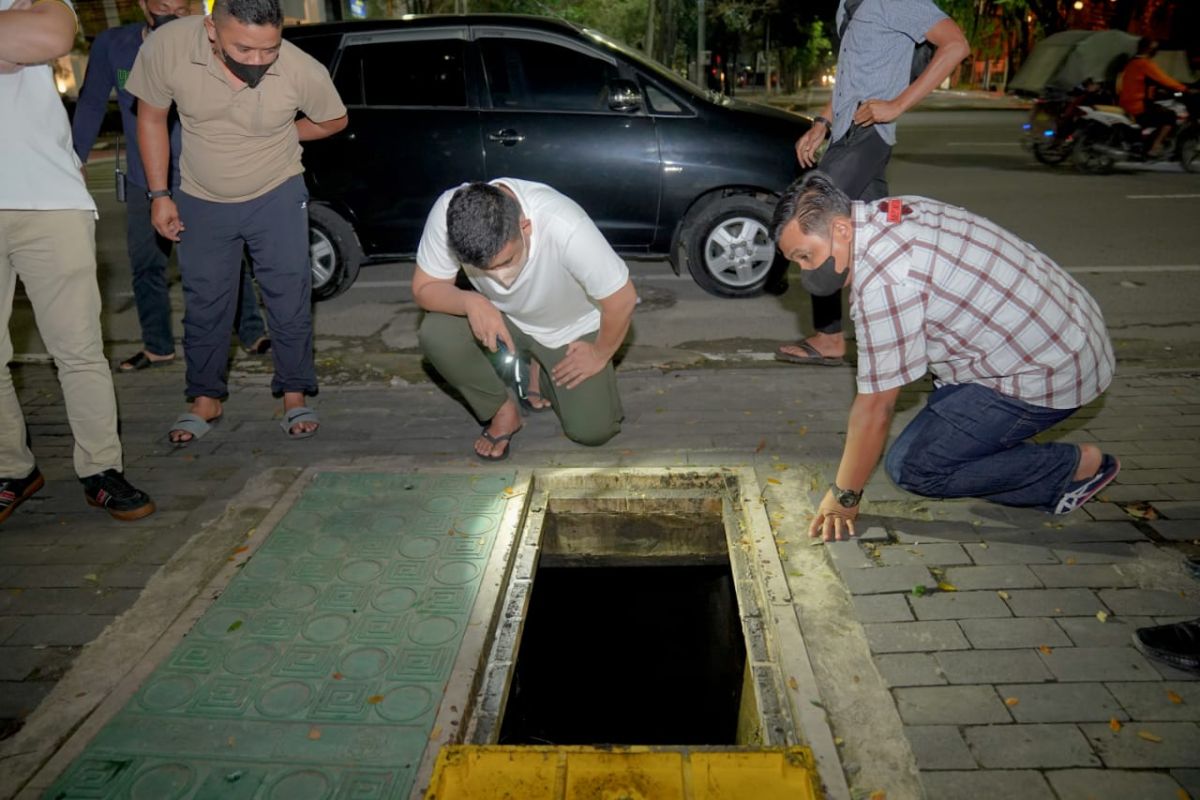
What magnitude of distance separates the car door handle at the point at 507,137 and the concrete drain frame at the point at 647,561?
332 cm

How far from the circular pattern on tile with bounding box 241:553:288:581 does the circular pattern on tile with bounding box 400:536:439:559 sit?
44cm

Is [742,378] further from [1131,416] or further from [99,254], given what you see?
[99,254]

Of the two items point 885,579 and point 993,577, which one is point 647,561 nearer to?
point 885,579

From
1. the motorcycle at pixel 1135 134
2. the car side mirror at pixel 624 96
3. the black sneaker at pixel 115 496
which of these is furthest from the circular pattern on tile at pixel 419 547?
the motorcycle at pixel 1135 134

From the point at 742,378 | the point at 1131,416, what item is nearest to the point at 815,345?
the point at 742,378

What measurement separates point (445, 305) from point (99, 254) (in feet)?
20.7

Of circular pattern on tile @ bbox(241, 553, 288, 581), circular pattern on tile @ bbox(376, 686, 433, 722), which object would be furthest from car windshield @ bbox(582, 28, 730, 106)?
circular pattern on tile @ bbox(376, 686, 433, 722)

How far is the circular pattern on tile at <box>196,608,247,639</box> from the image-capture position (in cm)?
279

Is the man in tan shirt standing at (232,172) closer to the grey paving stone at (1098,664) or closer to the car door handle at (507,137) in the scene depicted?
the car door handle at (507,137)

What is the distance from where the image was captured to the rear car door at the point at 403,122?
244 inches

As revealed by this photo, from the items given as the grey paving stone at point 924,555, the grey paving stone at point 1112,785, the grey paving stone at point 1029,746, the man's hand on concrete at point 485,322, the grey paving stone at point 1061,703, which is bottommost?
the grey paving stone at point 1112,785

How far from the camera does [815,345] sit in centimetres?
504

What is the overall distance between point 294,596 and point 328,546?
0.32 m

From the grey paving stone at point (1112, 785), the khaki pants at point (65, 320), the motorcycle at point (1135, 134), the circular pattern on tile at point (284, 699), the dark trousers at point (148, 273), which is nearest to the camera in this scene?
the grey paving stone at point (1112, 785)
